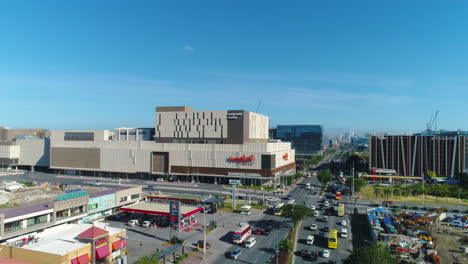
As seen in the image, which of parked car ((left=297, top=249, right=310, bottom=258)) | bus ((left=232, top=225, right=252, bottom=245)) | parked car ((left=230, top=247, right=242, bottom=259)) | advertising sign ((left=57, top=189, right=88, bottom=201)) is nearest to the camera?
parked car ((left=230, top=247, right=242, bottom=259))

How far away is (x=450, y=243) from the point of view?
45750mm

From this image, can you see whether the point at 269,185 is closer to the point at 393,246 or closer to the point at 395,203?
the point at 395,203

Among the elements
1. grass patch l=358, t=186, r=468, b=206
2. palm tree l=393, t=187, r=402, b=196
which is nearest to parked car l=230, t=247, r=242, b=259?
grass patch l=358, t=186, r=468, b=206

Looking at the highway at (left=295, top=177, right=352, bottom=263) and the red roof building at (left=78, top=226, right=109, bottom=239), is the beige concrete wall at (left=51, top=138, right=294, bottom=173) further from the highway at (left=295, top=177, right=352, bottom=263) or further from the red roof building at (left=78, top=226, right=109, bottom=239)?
the red roof building at (left=78, top=226, right=109, bottom=239)

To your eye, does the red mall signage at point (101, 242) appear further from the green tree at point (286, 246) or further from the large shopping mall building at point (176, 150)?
the large shopping mall building at point (176, 150)

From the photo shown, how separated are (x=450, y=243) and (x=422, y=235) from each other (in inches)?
141

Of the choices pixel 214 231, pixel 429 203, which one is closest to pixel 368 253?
pixel 214 231

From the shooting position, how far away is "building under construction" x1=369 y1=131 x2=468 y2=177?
109 metres

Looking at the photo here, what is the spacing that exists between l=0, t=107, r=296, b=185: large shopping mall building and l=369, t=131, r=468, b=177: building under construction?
34607 millimetres

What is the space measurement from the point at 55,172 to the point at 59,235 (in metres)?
94.3

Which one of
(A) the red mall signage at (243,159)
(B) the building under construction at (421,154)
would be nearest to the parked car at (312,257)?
(A) the red mall signage at (243,159)

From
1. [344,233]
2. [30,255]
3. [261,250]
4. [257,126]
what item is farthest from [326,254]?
[257,126]

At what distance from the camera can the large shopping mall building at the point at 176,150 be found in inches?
3755

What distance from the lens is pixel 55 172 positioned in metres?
118
